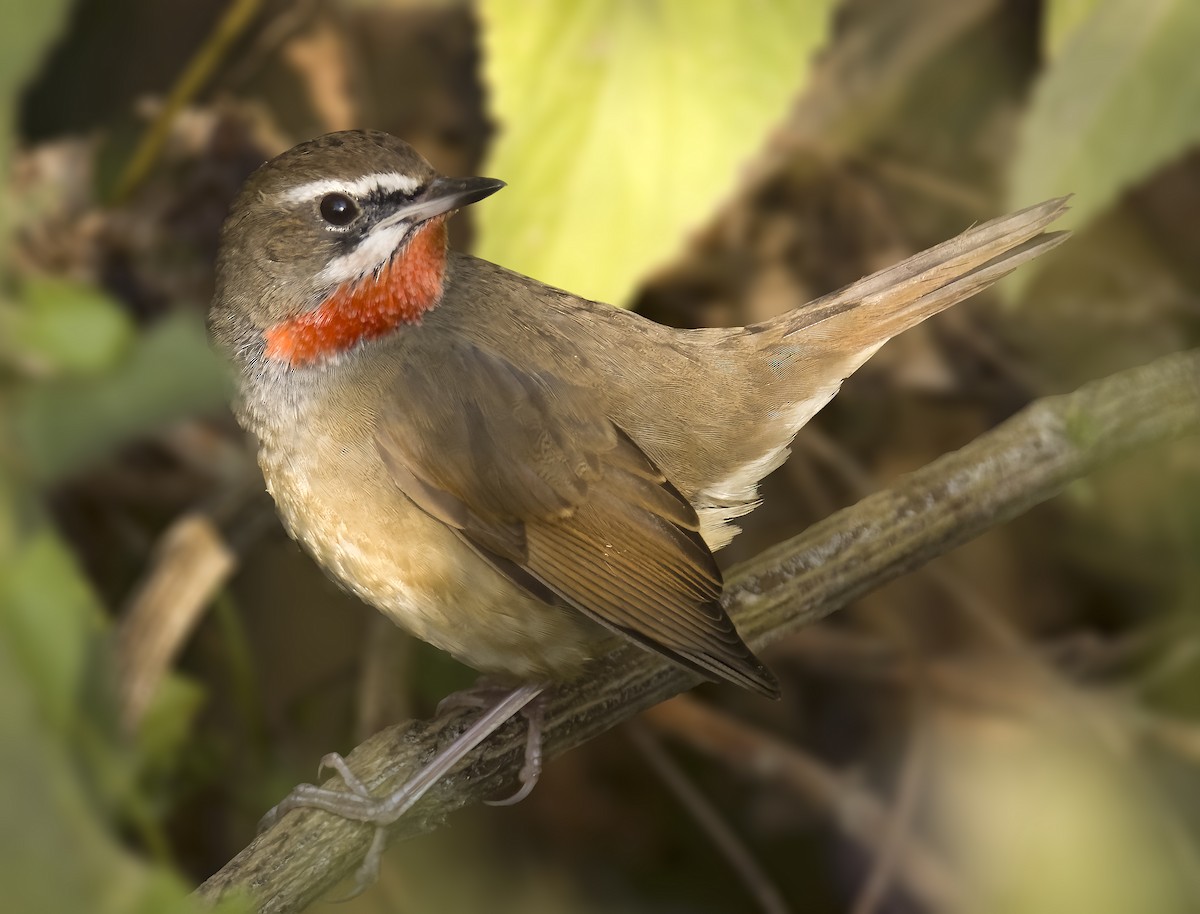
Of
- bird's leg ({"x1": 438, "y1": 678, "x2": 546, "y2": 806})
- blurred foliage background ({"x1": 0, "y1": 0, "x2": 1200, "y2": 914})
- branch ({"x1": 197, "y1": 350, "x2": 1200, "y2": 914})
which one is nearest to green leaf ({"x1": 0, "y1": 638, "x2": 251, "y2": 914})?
branch ({"x1": 197, "y1": 350, "x2": 1200, "y2": 914})

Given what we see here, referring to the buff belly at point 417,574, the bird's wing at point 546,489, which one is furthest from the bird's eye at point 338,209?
the buff belly at point 417,574

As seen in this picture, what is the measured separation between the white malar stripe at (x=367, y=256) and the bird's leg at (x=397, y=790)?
A: 928 millimetres

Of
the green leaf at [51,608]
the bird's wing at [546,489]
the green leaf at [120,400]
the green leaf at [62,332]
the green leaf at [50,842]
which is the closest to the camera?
the green leaf at [50,842]

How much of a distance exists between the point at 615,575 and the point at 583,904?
7.38 ft

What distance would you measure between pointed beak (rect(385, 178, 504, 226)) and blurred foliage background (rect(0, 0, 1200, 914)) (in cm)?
80

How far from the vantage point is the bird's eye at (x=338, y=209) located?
2598 millimetres

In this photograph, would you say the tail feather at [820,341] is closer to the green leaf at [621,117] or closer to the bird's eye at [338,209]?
the green leaf at [621,117]

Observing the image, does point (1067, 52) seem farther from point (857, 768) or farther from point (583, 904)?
point (583, 904)

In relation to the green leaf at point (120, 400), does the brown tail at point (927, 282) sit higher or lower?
lower

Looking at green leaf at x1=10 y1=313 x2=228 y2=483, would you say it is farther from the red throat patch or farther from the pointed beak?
the pointed beak

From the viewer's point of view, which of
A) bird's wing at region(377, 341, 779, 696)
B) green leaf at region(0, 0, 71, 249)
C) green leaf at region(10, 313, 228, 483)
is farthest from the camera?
→ green leaf at region(10, 313, 228, 483)

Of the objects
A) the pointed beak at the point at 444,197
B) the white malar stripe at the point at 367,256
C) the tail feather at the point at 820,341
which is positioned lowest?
the tail feather at the point at 820,341

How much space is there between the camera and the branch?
2.72 metres

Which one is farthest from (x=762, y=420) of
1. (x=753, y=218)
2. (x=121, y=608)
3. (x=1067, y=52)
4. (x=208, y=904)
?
(x=121, y=608)
